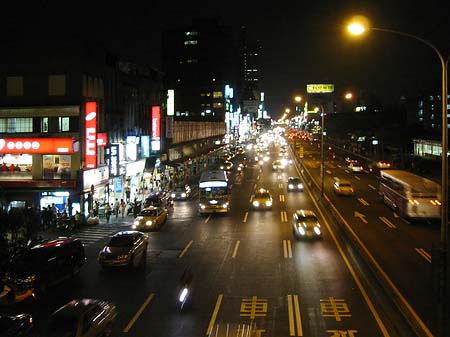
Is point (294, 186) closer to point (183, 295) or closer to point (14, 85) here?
point (14, 85)

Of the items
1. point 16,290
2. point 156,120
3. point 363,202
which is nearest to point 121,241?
point 16,290

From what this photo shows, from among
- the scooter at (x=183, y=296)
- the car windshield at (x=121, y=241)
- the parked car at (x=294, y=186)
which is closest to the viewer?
the scooter at (x=183, y=296)

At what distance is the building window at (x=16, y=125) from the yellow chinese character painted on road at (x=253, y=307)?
2519 centimetres

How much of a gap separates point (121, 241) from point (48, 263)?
163 inches

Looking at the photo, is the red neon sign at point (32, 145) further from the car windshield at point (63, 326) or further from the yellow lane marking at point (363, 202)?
the car windshield at point (63, 326)

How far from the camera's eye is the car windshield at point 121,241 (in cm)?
2394

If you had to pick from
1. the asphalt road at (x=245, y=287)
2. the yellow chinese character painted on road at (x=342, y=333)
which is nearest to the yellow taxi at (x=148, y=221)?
the asphalt road at (x=245, y=287)

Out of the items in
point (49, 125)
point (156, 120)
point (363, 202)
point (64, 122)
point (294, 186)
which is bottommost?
point (363, 202)

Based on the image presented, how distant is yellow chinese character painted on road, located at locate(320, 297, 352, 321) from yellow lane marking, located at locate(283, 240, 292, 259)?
289 inches

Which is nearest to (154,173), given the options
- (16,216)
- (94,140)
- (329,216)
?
(94,140)

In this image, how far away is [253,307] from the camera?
700 inches

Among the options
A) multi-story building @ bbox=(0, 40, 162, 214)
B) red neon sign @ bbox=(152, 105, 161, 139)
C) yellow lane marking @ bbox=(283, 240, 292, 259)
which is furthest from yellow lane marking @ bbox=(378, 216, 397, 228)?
red neon sign @ bbox=(152, 105, 161, 139)

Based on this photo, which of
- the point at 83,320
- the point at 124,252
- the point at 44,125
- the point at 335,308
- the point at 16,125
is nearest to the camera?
the point at 83,320

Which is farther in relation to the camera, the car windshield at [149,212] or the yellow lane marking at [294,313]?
the car windshield at [149,212]
